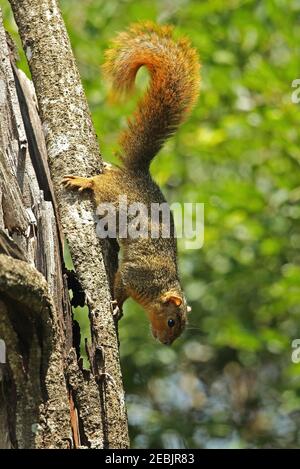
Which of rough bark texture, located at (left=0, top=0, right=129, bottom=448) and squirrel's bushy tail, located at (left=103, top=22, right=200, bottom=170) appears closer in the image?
rough bark texture, located at (left=0, top=0, right=129, bottom=448)

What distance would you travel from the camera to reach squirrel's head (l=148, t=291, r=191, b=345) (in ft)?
14.5

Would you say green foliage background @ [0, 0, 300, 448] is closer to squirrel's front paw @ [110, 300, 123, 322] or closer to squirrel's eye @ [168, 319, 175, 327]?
squirrel's eye @ [168, 319, 175, 327]

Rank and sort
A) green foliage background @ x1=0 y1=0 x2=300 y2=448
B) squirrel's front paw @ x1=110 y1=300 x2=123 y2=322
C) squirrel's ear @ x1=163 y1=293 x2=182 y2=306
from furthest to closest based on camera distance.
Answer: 1. green foliage background @ x1=0 y1=0 x2=300 y2=448
2. squirrel's ear @ x1=163 y1=293 x2=182 y2=306
3. squirrel's front paw @ x1=110 y1=300 x2=123 y2=322

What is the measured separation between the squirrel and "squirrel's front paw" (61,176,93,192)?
2.1 inches

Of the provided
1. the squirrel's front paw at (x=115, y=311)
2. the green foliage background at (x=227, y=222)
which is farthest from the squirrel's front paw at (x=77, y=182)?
the green foliage background at (x=227, y=222)

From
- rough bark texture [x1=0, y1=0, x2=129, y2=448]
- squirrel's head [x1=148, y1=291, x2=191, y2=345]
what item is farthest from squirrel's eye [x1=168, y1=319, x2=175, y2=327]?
rough bark texture [x1=0, y1=0, x2=129, y2=448]

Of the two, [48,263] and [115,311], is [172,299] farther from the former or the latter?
[48,263]

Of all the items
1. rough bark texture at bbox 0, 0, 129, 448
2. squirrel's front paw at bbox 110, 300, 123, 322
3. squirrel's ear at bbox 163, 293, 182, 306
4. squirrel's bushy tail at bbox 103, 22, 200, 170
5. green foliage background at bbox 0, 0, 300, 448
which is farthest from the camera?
green foliage background at bbox 0, 0, 300, 448

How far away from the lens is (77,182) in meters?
3.12

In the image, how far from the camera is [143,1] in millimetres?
6316

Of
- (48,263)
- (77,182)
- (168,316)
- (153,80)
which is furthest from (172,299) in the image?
(48,263)

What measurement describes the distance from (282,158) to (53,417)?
4.04m

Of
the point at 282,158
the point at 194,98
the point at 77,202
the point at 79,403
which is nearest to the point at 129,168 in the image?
the point at 194,98

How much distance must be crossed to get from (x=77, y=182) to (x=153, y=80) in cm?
99
